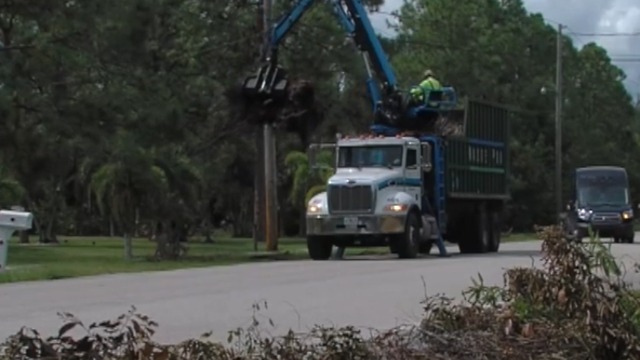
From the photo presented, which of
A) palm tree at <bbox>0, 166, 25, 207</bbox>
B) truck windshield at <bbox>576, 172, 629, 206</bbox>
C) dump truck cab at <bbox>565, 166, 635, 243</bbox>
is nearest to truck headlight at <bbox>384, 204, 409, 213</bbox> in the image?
dump truck cab at <bbox>565, 166, 635, 243</bbox>

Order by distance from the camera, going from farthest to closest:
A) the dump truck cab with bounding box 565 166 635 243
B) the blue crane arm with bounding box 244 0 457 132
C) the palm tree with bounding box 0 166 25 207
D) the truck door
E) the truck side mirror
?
the palm tree with bounding box 0 166 25 207, the dump truck cab with bounding box 565 166 635 243, the blue crane arm with bounding box 244 0 457 132, the truck side mirror, the truck door

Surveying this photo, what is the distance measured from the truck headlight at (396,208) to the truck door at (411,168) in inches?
29.4

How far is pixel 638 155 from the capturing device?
9356 cm

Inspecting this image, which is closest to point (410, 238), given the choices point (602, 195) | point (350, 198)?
point (350, 198)

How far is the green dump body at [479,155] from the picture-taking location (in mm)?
32938

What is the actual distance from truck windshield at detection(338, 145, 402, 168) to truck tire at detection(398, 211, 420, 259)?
1.38 metres

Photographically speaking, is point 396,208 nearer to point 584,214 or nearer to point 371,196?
point 371,196

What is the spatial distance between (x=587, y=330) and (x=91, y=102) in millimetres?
25823

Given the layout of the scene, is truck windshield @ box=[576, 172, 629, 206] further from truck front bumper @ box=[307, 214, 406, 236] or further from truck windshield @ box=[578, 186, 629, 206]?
truck front bumper @ box=[307, 214, 406, 236]

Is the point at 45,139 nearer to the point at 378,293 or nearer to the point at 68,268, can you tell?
the point at 68,268

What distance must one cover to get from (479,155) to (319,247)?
5.22 metres

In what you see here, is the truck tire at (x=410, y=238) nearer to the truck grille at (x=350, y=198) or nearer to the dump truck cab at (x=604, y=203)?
the truck grille at (x=350, y=198)

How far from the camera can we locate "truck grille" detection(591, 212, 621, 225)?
46.7 meters

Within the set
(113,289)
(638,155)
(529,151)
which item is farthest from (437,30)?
(113,289)
